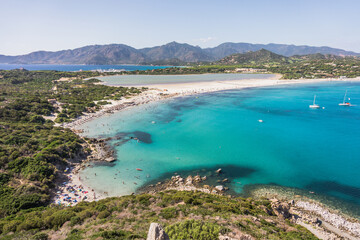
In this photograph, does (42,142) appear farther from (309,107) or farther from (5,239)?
(309,107)

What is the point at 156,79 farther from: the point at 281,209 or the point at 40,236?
the point at 40,236

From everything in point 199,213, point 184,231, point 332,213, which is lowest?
point 332,213

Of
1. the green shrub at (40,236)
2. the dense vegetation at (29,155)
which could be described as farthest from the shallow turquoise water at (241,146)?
the green shrub at (40,236)

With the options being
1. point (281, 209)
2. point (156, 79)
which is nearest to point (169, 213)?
point (281, 209)

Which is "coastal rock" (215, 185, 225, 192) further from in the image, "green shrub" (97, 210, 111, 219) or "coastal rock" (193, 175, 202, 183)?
"green shrub" (97, 210, 111, 219)

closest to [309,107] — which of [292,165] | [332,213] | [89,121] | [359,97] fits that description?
[359,97]

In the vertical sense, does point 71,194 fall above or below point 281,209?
below

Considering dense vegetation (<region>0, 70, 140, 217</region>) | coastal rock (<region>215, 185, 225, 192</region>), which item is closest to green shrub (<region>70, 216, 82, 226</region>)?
dense vegetation (<region>0, 70, 140, 217</region>)
